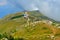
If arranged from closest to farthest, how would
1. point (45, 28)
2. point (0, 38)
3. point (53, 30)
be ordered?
point (0, 38) < point (53, 30) < point (45, 28)

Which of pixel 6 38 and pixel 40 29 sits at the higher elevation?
pixel 40 29

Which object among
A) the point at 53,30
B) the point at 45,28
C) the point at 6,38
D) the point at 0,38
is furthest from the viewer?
the point at 45,28

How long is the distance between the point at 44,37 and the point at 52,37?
3.54m

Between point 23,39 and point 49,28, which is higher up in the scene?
point 49,28

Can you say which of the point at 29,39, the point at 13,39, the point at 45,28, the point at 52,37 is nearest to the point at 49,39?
the point at 52,37

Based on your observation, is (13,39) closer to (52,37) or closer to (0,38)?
(0,38)

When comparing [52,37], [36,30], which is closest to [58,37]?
[52,37]

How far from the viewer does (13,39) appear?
233 ft

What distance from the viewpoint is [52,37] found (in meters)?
75.4

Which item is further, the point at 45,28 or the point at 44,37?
the point at 45,28

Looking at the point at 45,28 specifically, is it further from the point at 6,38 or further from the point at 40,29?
the point at 6,38

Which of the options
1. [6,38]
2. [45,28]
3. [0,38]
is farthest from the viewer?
[45,28]

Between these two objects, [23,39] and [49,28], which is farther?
[49,28]

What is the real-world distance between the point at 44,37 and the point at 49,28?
13.3m
